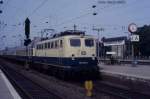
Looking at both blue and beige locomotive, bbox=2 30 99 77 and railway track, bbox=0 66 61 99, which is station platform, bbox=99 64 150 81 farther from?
railway track, bbox=0 66 61 99

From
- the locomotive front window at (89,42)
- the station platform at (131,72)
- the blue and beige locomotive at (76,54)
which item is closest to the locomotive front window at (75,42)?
the blue and beige locomotive at (76,54)

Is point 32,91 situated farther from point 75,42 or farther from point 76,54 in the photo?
point 75,42

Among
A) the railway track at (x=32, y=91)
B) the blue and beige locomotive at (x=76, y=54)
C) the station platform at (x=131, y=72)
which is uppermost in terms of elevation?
the blue and beige locomotive at (x=76, y=54)

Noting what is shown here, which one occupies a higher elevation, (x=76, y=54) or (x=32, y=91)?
(x=76, y=54)

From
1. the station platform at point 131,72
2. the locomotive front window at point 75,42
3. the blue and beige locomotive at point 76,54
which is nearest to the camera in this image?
the station platform at point 131,72

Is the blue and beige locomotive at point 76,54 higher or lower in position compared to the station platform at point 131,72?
higher

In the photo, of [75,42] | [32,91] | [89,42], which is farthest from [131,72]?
[32,91]

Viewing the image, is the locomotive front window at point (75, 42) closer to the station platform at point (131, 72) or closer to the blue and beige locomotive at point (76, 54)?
the blue and beige locomotive at point (76, 54)

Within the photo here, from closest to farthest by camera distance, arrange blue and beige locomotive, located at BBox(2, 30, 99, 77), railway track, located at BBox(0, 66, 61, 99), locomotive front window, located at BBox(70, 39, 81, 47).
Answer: railway track, located at BBox(0, 66, 61, 99), blue and beige locomotive, located at BBox(2, 30, 99, 77), locomotive front window, located at BBox(70, 39, 81, 47)

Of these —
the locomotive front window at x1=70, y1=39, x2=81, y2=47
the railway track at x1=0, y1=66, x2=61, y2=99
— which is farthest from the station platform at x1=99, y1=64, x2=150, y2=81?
the railway track at x1=0, y1=66, x2=61, y2=99

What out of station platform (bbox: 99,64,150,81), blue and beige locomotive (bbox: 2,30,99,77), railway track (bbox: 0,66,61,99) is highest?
blue and beige locomotive (bbox: 2,30,99,77)

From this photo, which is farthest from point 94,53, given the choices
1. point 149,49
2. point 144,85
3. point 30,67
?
point 149,49

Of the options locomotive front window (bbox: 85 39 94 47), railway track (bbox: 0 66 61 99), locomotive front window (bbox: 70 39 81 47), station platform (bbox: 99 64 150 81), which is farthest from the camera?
locomotive front window (bbox: 85 39 94 47)

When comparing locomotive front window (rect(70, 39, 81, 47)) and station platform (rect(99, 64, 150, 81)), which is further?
locomotive front window (rect(70, 39, 81, 47))
